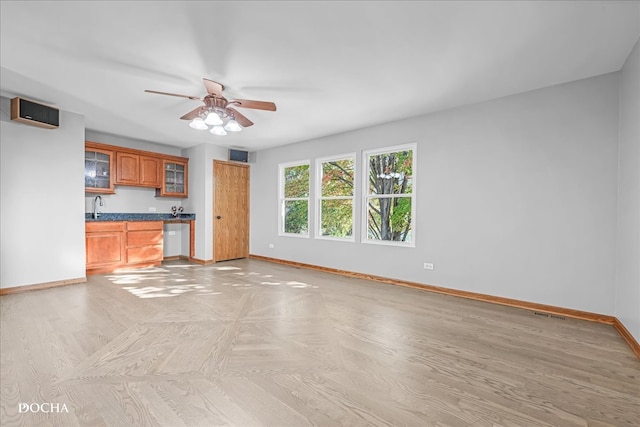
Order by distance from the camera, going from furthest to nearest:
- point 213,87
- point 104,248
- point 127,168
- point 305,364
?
point 127,168
point 104,248
point 213,87
point 305,364

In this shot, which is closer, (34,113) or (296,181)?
(34,113)

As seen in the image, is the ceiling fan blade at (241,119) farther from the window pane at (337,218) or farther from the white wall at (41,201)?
the white wall at (41,201)

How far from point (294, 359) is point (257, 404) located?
56cm

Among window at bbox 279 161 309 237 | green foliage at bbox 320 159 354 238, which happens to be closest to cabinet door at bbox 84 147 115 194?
window at bbox 279 161 309 237

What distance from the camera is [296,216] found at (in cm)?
630

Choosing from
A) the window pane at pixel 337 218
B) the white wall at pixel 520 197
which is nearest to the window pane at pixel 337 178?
the window pane at pixel 337 218

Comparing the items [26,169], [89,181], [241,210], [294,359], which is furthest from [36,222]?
[294,359]

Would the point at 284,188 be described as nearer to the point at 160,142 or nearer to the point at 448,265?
the point at 160,142

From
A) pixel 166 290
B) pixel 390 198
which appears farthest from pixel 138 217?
pixel 390 198

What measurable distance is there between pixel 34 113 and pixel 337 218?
15.4ft

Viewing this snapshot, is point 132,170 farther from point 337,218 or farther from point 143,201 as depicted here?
point 337,218

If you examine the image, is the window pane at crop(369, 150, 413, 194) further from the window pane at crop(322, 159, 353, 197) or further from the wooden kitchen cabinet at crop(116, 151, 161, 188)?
the wooden kitchen cabinet at crop(116, 151, 161, 188)

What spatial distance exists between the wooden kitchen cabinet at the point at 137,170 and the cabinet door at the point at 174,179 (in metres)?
0.13

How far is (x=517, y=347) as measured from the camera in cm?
251
